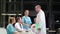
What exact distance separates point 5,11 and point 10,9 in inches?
11.4

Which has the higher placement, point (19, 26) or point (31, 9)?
point (31, 9)

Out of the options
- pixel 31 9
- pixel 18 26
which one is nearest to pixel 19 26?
pixel 18 26

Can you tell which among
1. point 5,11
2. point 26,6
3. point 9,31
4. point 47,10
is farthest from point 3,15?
point 9,31

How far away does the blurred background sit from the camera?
40.9 ft

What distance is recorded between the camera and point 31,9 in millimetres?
12578

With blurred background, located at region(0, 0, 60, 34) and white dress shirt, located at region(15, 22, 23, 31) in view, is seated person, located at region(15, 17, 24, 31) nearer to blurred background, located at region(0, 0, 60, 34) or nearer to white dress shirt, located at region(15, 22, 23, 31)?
white dress shirt, located at region(15, 22, 23, 31)

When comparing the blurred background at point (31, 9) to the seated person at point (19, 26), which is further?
the blurred background at point (31, 9)

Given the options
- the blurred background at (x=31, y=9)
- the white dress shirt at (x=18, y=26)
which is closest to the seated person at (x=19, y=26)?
the white dress shirt at (x=18, y=26)

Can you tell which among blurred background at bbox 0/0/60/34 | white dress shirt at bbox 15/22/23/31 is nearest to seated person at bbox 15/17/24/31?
white dress shirt at bbox 15/22/23/31

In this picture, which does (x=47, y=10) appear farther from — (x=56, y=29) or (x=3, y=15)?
(x=3, y=15)

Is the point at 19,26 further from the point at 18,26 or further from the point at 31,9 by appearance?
the point at 31,9

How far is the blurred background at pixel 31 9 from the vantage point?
12461mm

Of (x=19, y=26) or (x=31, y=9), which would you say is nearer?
(x=19, y=26)

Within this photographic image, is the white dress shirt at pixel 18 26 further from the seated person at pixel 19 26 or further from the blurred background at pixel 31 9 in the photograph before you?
the blurred background at pixel 31 9
